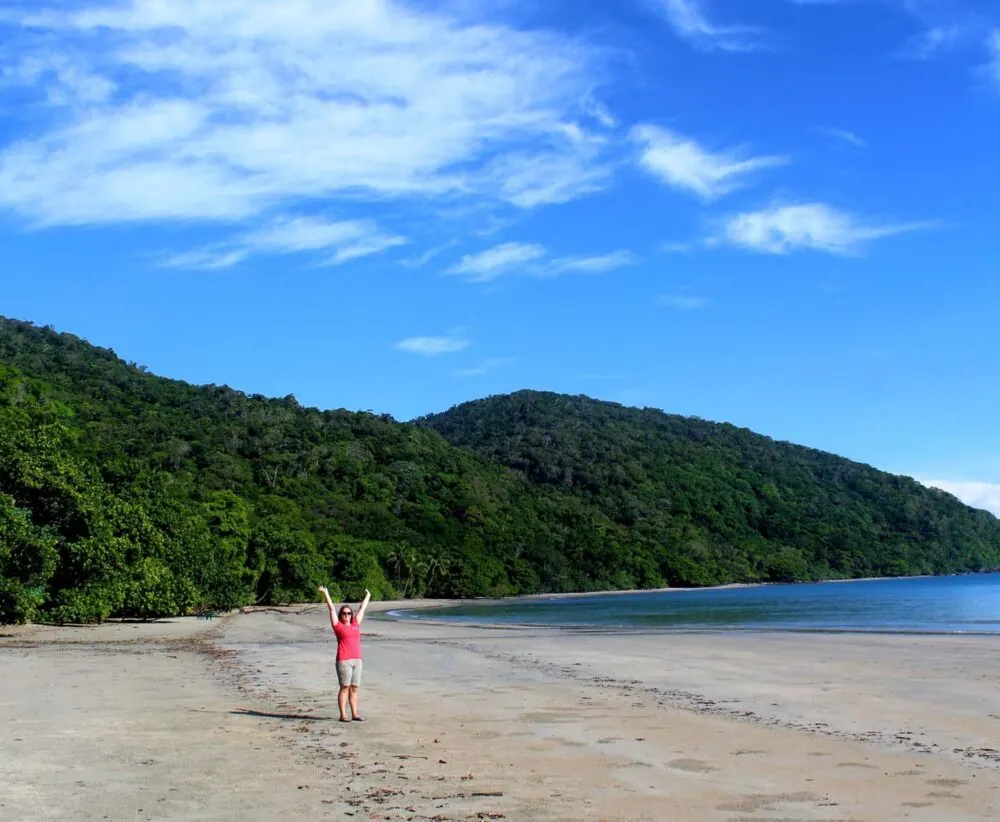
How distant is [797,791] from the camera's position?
9.72 metres

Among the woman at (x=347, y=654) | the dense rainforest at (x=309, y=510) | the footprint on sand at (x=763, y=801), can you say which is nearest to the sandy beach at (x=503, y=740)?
the footprint on sand at (x=763, y=801)

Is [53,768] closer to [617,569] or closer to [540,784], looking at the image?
[540,784]

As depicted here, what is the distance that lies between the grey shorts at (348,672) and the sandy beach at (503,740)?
65cm

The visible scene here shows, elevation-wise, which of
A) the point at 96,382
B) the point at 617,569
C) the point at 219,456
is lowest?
the point at 617,569

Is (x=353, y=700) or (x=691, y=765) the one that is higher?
(x=353, y=700)

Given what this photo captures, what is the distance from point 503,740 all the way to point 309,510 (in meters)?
105

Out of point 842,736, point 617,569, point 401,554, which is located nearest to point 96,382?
point 401,554

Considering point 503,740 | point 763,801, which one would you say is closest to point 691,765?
point 763,801

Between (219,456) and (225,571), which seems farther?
(219,456)

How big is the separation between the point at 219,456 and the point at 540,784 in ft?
357

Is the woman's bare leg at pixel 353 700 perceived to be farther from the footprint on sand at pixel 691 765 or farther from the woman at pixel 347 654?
the footprint on sand at pixel 691 765

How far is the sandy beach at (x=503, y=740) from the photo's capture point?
914cm

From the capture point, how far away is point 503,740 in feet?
42.3

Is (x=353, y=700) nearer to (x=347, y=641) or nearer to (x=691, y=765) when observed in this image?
(x=347, y=641)
